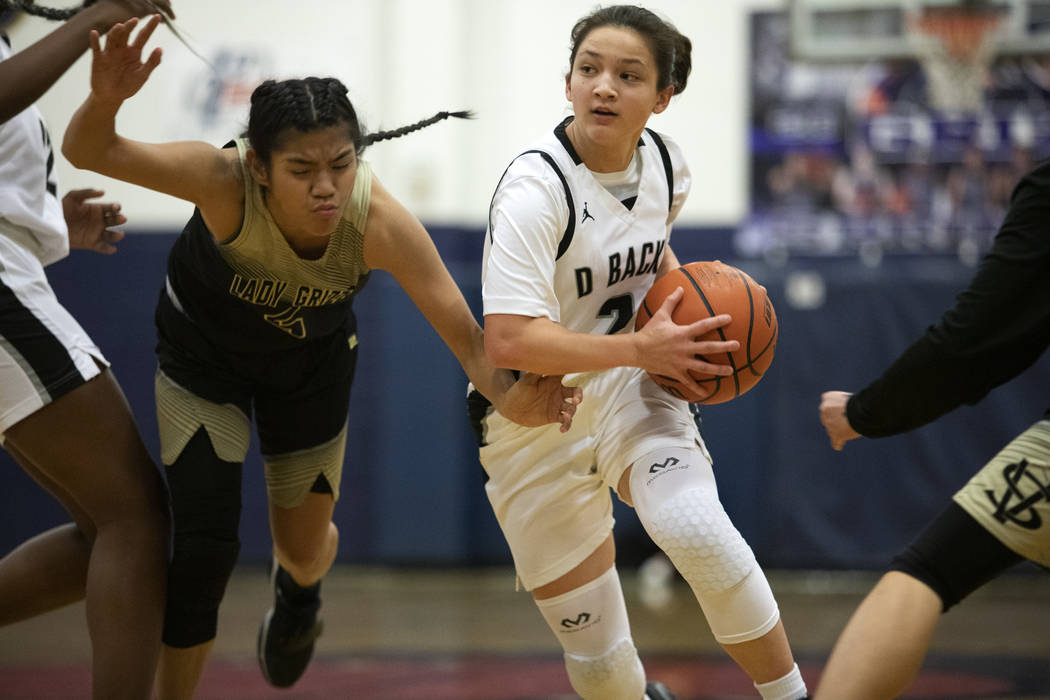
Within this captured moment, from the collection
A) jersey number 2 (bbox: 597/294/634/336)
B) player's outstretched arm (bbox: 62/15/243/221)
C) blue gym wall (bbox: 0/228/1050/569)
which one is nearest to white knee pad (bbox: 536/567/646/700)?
jersey number 2 (bbox: 597/294/634/336)

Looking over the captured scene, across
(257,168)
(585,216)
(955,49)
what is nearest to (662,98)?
(585,216)

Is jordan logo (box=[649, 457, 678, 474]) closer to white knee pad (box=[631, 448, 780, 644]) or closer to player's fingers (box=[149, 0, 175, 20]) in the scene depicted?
white knee pad (box=[631, 448, 780, 644])

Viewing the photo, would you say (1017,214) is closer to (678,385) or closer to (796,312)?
(678,385)


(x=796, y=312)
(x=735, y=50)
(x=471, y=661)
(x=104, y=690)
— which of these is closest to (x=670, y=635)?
(x=471, y=661)

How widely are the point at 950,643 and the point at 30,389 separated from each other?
453 centimetres

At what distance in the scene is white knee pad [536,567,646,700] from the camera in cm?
300

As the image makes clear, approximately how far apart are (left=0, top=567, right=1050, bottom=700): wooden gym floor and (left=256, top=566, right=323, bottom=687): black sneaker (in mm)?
505

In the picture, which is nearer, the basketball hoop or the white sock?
the white sock

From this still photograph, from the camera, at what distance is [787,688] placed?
268 centimetres

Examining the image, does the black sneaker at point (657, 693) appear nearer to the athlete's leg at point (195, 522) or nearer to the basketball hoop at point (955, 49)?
the athlete's leg at point (195, 522)

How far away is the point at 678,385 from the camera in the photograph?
2.76 meters

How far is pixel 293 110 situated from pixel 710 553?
4.80ft

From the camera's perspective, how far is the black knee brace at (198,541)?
9.41ft

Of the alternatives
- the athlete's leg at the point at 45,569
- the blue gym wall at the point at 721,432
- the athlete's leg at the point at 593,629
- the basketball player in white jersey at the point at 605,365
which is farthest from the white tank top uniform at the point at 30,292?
the blue gym wall at the point at 721,432
